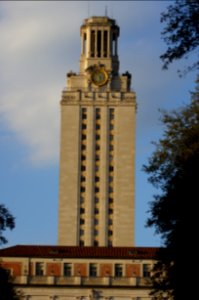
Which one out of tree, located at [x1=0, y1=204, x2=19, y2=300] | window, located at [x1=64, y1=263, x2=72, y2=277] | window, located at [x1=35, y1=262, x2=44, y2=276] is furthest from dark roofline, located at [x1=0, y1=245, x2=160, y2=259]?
tree, located at [x1=0, y1=204, x2=19, y2=300]

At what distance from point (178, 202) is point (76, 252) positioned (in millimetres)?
90159

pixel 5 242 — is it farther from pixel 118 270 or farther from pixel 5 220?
pixel 118 270

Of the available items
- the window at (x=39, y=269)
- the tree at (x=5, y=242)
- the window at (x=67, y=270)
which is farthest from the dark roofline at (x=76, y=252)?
the tree at (x=5, y=242)

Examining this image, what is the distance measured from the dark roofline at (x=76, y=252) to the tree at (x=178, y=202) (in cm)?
7959

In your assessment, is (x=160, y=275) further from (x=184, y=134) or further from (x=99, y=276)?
(x=99, y=276)

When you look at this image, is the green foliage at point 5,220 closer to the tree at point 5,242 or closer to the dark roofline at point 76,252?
the tree at point 5,242

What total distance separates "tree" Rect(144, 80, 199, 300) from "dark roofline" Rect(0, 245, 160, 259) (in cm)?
7959

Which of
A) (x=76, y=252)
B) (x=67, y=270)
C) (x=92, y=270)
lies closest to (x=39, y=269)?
(x=67, y=270)

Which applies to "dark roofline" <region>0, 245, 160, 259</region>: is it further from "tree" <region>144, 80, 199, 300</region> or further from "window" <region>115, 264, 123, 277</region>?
"tree" <region>144, 80, 199, 300</region>

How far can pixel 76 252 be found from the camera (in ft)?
535

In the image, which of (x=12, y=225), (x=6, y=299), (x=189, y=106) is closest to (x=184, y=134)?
(x=189, y=106)

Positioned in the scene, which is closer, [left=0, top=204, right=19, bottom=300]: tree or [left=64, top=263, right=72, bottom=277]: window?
[left=0, top=204, right=19, bottom=300]: tree

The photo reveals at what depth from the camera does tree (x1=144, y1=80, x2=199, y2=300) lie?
236 feet

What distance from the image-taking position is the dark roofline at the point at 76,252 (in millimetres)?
161125
